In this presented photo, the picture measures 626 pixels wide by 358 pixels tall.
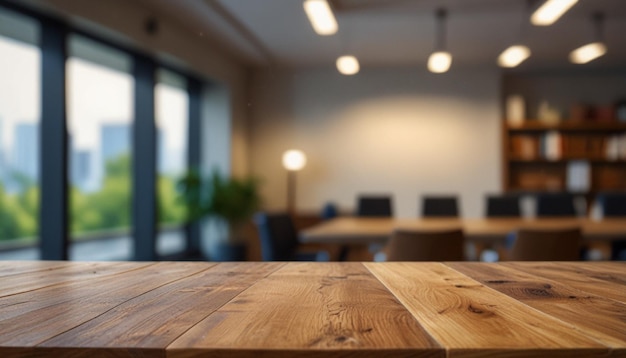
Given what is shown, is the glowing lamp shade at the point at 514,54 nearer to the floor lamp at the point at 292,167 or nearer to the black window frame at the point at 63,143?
the floor lamp at the point at 292,167

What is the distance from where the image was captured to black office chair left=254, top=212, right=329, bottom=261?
3.82m

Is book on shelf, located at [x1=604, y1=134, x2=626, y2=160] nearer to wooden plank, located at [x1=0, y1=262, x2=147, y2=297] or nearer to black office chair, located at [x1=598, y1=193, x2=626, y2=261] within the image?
black office chair, located at [x1=598, y1=193, x2=626, y2=261]

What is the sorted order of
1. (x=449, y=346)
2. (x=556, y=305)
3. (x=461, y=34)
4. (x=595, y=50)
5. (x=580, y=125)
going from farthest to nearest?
(x=580, y=125), (x=461, y=34), (x=595, y=50), (x=556, y=305), (x=449, y=346)

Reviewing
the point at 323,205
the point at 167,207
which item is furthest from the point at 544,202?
the point at 167,207

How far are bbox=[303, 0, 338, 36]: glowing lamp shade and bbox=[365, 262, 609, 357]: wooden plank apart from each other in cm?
326

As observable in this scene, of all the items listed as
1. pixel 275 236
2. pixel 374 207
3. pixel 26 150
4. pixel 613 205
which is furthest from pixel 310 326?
pixel 613 205

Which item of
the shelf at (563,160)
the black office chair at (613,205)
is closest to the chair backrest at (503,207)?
the black office chair at (613,205)

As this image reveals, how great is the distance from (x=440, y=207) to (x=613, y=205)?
1.58 m

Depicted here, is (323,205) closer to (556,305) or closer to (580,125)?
(580,125)

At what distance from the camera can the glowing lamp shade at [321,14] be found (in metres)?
4.12

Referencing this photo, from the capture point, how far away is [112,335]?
2.34ft

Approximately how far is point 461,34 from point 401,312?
237 inches

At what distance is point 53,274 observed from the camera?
132 centimetres

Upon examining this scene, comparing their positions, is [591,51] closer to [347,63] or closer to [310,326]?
[347,63]
